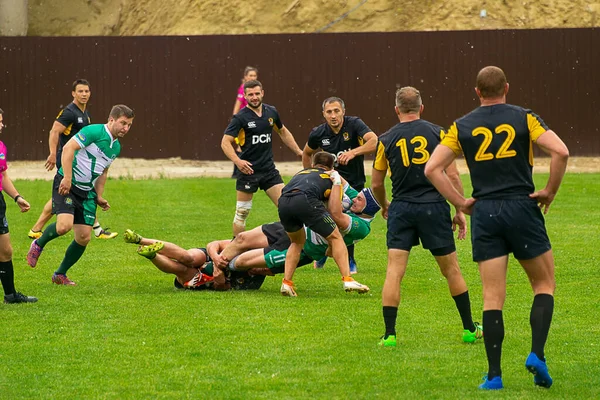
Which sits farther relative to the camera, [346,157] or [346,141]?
[346,141]

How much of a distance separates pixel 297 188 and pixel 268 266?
885mm

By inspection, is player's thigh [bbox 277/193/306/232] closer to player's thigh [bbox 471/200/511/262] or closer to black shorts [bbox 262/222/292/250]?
Answer: black shorts [bbox 262/222/292/250]

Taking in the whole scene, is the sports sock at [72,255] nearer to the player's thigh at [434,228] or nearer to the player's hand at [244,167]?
the player's hand at [244,167]

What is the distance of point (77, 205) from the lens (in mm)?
11398

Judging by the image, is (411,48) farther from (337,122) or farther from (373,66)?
(337,122)

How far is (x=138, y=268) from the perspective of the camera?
12531mm

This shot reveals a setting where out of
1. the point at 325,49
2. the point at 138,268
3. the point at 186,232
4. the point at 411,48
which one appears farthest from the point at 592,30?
the point at 138,268

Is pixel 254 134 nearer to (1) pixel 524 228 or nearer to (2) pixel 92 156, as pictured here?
(2) pixel 92 156

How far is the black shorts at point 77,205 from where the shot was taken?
11.3m

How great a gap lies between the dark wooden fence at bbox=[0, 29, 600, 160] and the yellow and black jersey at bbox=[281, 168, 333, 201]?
1513 centimetres

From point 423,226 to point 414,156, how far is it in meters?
0.55

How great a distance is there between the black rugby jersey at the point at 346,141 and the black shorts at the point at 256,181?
1.24 m

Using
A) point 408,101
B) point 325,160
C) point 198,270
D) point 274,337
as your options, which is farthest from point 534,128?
point 198,270

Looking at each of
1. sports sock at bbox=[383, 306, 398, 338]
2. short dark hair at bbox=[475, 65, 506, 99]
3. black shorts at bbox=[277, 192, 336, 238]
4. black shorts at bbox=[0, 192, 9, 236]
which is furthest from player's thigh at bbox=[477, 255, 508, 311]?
black shorts at bbox=[0, 192, 9, 236]
